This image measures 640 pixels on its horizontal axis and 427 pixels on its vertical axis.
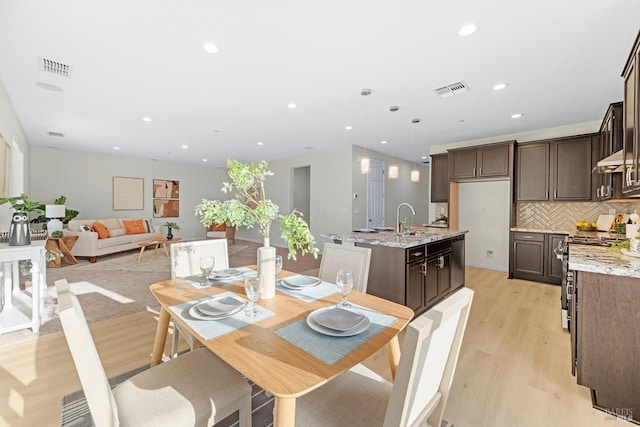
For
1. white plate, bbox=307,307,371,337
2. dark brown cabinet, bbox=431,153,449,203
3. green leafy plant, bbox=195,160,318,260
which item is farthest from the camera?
dark brown cabinet, bbox=431,153,449,203

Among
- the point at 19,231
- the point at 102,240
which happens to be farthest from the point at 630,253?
the point at 102,240

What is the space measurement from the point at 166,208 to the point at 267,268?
8.41 m

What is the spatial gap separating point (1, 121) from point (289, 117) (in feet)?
11.3

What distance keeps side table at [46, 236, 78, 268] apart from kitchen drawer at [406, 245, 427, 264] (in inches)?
237

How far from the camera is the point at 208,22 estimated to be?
79.8 inches

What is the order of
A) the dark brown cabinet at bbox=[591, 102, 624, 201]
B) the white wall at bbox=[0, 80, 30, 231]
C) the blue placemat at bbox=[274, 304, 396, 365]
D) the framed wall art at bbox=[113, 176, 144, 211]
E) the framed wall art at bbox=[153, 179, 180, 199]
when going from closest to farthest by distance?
the blue placemat at bbox=[274, 304, 396, 365] < the dark brown cabinet at bbox=[591, 102, 624, 201] < the white wall at bbox=[0, 80, 30, 231] < the framed wall art at bbox=[113, 176, 144, 211] < the framed wall art at bbox=[153, 179, 180, 199]

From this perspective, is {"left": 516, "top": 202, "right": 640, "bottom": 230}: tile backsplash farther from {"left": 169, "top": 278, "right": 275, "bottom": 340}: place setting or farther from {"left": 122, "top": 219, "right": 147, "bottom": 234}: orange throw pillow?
{"left": 122, "top": 219, "right": 147, "bottom": 234}: orange throw pillow

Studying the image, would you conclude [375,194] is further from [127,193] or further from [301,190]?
[127,193]

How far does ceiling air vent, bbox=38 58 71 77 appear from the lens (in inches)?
103

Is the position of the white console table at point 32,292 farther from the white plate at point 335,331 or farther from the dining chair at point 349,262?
the white plate at point 335,331

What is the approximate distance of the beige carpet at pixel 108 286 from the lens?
286 cm

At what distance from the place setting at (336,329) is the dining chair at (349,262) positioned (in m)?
0.57

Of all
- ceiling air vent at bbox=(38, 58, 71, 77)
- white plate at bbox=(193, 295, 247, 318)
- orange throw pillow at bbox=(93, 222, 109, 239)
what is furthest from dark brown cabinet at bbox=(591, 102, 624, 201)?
orange throw pillow at bbox=(93, 222, 109, 239)

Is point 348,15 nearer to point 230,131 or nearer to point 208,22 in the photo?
point 208,22
